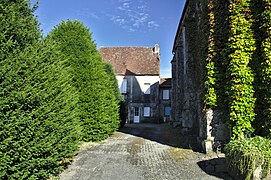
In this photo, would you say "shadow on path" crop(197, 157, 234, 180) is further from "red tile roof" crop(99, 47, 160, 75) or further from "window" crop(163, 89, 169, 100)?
"window" crop(163, 89, 169, 100)

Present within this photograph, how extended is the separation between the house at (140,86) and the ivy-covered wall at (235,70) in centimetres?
1915

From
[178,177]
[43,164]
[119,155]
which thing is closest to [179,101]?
[119,155]

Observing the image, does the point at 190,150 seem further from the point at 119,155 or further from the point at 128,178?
the point at 128,178

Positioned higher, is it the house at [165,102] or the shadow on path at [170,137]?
the house at [165,102]

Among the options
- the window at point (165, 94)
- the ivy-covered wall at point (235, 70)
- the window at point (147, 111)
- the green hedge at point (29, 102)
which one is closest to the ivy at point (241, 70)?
the ivy-covered wall at point (235, 70)

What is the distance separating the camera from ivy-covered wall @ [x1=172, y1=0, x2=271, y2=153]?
7031 millimetres

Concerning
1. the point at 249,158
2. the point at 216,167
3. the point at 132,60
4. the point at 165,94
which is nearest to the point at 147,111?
the point at 165,94

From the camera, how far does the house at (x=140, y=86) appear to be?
2784 centimetres

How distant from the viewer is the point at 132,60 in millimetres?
28875

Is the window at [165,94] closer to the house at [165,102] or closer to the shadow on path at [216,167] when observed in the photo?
the house at [165,102]

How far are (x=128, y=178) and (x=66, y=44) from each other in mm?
6880

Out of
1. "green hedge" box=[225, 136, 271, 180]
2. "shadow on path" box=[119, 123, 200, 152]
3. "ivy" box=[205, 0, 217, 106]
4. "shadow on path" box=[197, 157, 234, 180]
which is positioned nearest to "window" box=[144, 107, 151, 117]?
"shadow on path" box=[119, 123, 200, 152]

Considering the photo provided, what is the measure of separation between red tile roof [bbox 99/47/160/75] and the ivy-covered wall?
1936 cm

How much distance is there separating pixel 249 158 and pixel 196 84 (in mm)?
8208
